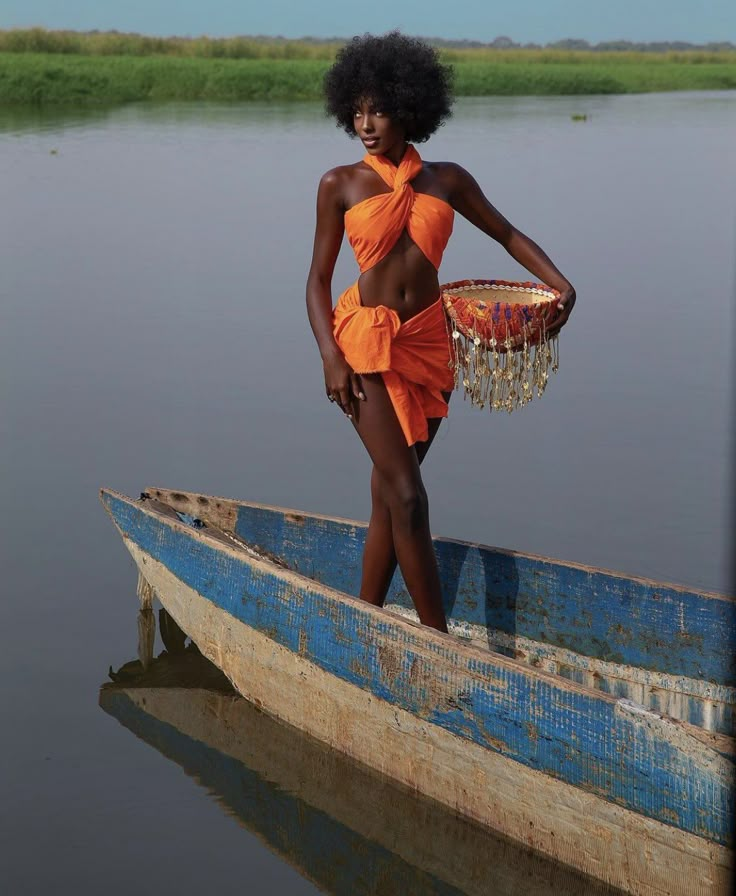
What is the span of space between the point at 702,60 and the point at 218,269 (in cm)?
4737

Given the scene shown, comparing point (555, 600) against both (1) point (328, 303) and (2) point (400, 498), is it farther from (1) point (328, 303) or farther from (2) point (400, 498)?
(1) point (328, 303)

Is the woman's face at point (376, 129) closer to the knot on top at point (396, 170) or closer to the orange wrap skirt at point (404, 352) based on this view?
the knot on top at point (396, 170)

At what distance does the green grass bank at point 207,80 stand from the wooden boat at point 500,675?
874 inches

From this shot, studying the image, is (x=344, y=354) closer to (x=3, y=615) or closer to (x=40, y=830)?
(x=40, y=830)

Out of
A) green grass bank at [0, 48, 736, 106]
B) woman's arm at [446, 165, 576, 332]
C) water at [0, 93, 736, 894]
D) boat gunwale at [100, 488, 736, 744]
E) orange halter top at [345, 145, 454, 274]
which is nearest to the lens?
boat gunwale at [100, 488, 736, 744]

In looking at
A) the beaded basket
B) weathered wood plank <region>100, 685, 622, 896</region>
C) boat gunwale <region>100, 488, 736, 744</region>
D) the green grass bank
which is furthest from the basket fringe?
the green grass bank

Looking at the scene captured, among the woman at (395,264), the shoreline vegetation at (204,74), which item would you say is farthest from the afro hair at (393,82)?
the shoreline vegetation at (204,74)

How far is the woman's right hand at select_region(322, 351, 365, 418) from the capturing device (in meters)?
3.49

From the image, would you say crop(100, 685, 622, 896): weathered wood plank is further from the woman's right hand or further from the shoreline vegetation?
the shoreline vegetation

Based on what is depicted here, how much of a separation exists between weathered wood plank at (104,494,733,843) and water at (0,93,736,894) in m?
0.44

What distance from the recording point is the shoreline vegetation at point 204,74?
87.0ft

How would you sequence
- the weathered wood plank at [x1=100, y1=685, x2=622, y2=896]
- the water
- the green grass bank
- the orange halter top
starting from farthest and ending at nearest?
the green grass bank < the water < the orange halter top < the weathered wood plank at [x1=100, y1=685, x2=622, y2=896]

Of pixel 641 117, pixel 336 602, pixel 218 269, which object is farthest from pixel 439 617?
pixel 641 117

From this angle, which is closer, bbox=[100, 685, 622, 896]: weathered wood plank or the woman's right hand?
bbox=[100, 685, 622, 896]: weathered wood plank
